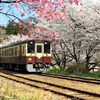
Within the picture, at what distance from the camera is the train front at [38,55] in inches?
666

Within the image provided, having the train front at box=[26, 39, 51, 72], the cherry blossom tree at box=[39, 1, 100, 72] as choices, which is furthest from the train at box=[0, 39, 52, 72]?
the cherry blossom tree at box=[39, 1, 100, 72]

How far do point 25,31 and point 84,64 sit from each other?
28.7 feet

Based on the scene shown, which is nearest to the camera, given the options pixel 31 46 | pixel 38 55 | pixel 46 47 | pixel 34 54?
pixel 31 46

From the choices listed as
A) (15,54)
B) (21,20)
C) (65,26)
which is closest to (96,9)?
(65,26)

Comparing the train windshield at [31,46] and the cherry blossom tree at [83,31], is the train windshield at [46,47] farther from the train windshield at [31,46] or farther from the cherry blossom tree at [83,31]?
the cherry blossom tree at [83,31]

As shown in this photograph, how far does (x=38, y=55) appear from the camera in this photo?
56.9ft

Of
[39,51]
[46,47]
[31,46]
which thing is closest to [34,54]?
[39,51]

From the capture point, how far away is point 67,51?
22.3 metres

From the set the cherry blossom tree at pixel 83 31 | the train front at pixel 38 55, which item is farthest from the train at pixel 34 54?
the cherry blossom tree at pixel 83 31

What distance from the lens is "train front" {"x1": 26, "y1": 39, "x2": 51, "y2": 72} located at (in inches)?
666

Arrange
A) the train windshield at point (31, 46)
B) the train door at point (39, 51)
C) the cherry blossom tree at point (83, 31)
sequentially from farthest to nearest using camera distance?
the train door at point (39, 51), the train windshield at point (31, 46), the cherry blossom tree at point (83, 31)

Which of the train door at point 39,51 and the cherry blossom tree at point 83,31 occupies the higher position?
the cherry blossom tree at point 83,31

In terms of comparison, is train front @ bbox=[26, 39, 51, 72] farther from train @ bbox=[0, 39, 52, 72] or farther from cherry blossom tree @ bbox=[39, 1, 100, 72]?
cherry blossom tree @ bbox=[39, 1, 100, 72]

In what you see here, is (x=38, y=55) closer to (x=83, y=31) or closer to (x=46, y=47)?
(x=46, y=47)
